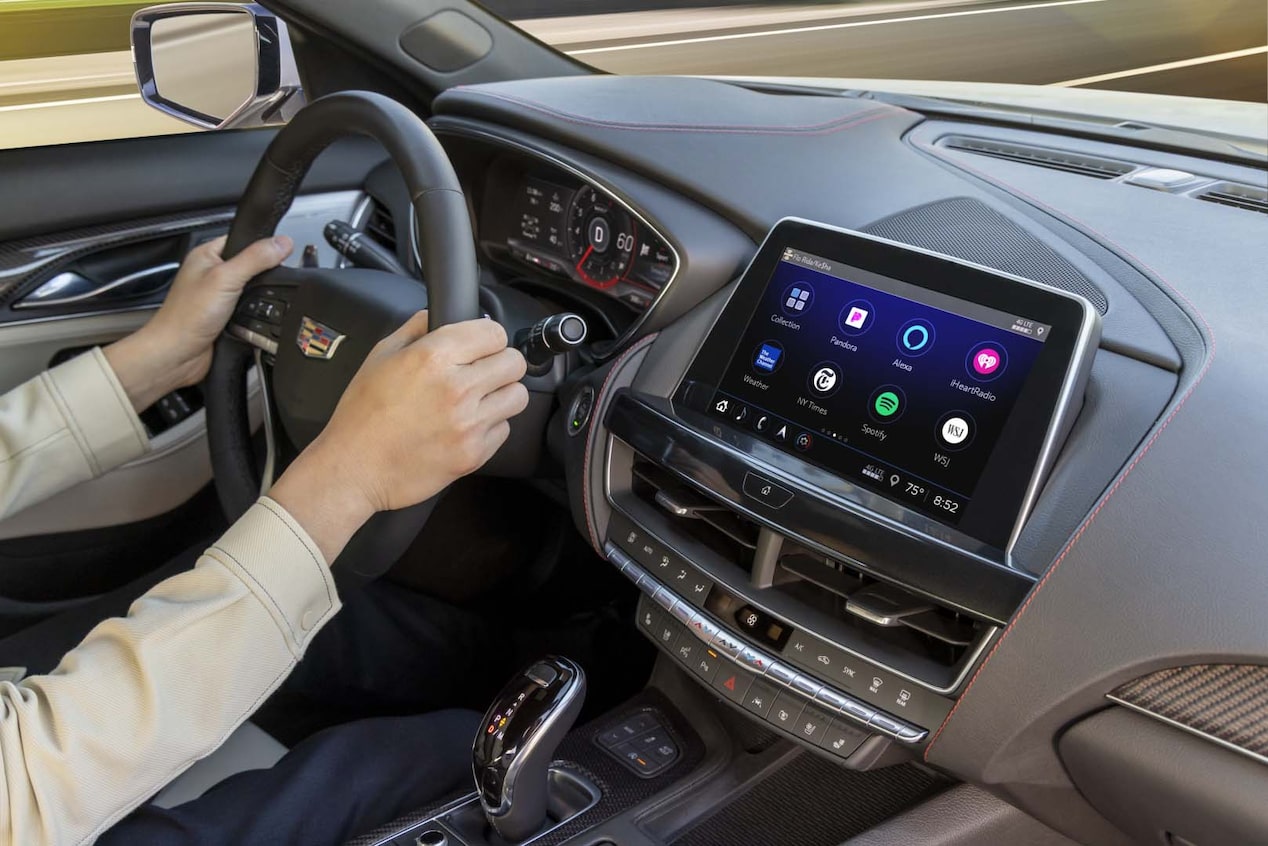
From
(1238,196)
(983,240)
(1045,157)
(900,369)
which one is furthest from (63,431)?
(1238,196)

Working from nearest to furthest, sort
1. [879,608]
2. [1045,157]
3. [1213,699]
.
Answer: [1213,699] < [879,608] < [1045,157]

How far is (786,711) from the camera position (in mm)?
1157

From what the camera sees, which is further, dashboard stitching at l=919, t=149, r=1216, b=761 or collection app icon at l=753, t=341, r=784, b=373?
collection app icon at l=753, t=341, r=784, b=373

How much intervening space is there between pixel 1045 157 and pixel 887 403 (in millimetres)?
596

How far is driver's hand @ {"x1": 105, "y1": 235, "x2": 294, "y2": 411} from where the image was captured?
59.5 inches

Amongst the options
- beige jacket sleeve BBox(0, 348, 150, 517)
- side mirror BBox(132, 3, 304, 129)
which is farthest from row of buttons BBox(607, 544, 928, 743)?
side mirror BBox(132, 3, 304, 129)

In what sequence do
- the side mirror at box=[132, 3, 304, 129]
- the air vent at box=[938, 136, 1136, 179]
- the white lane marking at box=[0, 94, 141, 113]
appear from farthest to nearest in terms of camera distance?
the white lane marking at box=[0, 94, 141, 113] → the side mirror at box=[132, 3, 304, 129] → the air vent at box=[938, 136, 1136, 179]

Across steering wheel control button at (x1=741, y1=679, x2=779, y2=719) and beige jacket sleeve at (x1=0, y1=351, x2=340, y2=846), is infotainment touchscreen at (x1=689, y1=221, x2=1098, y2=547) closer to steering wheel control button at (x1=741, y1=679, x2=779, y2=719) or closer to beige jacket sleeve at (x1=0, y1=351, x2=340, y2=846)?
steering wheel control button at (x1=741, y1=679, x2=779, y2=719)

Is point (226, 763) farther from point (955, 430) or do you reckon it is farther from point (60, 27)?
point (60, 27)

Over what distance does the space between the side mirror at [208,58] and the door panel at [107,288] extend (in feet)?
0.26

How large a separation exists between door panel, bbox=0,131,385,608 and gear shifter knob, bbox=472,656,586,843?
715 mm

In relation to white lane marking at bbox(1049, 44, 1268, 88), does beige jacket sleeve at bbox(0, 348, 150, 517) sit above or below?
below

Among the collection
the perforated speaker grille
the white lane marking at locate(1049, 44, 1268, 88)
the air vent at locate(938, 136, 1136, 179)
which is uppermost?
the white lane marking at locate(1049, 44, 1268, 88)

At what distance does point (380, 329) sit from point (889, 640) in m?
0.69
